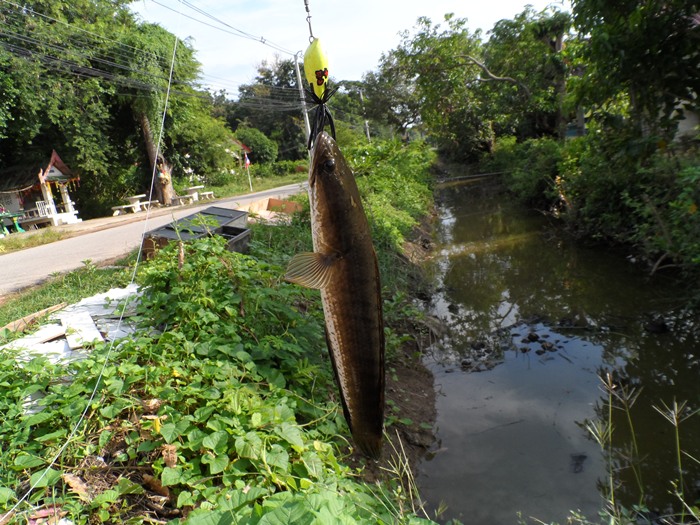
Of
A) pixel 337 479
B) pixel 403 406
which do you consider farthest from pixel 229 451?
pixel 403 406

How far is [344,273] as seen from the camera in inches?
58.7

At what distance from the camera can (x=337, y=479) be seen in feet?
7.93

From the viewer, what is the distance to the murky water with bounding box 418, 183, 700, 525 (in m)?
3.41

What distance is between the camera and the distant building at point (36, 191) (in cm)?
1901

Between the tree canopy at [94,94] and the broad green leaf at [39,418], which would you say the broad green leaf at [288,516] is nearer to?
the broad green leaf at [39,418]

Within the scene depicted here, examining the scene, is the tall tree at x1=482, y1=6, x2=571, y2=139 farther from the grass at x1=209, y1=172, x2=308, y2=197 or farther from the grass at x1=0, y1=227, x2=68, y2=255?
the grass at x1=0, y1=227, x2=68, y2=255

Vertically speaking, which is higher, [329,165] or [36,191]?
[36,191]

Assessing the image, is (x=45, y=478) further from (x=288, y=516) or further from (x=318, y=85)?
(x=318, y=85)

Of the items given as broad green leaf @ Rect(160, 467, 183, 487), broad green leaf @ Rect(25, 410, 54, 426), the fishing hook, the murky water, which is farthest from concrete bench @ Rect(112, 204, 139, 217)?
the fishing hook

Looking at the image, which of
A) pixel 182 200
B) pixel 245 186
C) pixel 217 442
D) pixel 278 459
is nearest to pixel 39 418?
pixel 217 442

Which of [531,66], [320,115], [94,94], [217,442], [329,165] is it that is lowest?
[217,442]

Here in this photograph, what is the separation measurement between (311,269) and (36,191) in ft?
74.7

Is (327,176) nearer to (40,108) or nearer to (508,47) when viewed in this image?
(508,47)

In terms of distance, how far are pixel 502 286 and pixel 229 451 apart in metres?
6.34
